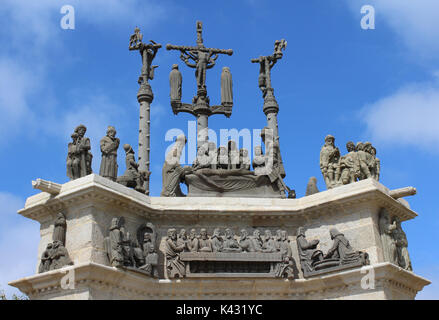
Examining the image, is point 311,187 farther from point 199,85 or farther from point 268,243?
point 199,85

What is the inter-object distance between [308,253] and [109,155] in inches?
233

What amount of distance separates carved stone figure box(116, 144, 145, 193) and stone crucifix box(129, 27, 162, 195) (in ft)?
17.4

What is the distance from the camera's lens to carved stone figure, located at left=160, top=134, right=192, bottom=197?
1580cm

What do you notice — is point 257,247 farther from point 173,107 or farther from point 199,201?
point 173,107

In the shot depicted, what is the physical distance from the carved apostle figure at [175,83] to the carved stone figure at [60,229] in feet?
28.5

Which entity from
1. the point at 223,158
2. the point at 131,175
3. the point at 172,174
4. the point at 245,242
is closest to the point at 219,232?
the point at 245,242

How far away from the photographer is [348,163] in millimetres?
15406

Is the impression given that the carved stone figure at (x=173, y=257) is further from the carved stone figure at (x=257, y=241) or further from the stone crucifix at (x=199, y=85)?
the stone crucifix at (x=199, y=85)

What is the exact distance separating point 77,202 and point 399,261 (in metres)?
8.41

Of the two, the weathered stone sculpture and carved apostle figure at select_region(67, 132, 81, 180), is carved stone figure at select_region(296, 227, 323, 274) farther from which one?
carved apostle figure at select_region(67, 132, 81, 180)

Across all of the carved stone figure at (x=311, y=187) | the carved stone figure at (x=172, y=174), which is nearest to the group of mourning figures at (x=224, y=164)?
the carved stone figure at (x=172, y=174)

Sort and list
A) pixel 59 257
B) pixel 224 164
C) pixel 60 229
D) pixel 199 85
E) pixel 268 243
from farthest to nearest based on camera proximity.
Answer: pixel 199 85 → pixel 224 164 → pixel 268 243 → pixel 60 229 → pixel 59 257

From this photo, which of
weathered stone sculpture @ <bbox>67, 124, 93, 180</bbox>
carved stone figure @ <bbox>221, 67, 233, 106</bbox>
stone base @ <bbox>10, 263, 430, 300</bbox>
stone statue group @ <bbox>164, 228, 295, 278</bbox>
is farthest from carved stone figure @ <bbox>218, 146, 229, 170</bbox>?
carved stone figure @ <bbox>221, 67, 233, 106</bbox>
